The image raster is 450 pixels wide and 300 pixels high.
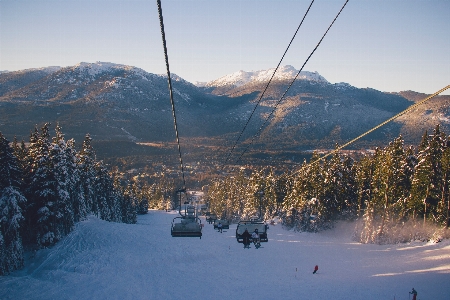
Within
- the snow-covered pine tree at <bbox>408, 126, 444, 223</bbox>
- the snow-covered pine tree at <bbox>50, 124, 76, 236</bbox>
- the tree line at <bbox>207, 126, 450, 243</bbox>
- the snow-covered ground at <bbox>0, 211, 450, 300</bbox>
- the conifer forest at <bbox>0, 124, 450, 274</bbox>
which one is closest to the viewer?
the snow-covered ground at <bbox>0, 211, 450, 300</bbox>

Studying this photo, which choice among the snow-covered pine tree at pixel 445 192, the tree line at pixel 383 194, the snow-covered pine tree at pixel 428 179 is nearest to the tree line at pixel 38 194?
the tree line at pixel 383 194

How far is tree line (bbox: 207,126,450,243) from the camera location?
38125mm

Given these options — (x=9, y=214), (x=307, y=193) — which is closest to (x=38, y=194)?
(x=9, y=214)

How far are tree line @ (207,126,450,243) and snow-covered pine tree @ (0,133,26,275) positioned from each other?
29139 millimetres

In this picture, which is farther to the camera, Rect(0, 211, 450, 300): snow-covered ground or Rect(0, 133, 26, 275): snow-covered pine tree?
Rect(0, 133, 26, 275): snow-covered pine tree

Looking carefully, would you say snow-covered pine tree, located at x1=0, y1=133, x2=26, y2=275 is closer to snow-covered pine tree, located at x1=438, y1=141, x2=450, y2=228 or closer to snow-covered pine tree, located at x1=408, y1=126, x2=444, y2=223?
snow-covered pine tree, located at x1=408, y1=126, x2=444, y2=223

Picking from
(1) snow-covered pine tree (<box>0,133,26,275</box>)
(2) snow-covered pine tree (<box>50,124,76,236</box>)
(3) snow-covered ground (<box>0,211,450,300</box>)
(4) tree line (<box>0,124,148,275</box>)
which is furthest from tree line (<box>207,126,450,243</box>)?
(1) snow-covered pine tree (<box>0,133,26,275</box>)

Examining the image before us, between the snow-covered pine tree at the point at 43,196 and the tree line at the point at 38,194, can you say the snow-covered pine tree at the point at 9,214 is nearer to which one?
the tree line at the point at 38,194

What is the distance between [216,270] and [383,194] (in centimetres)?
2714

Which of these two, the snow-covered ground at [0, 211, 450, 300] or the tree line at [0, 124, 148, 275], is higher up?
the tree line at [0, 124, 148, 275]

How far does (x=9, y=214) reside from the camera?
28859mm

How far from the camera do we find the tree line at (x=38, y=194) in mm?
29203

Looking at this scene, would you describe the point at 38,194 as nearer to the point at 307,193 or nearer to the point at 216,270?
the point at 216,270

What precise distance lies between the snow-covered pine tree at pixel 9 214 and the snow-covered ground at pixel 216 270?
1568mm
